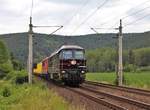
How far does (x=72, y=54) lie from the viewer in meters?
37.3

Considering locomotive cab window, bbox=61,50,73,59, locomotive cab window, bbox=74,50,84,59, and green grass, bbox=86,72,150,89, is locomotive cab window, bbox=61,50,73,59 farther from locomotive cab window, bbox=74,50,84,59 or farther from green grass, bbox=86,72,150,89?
green grass, bbox=86,72,150,89

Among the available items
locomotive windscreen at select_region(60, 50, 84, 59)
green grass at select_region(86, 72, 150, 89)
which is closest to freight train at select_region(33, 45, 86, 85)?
locomotive windscreen at select_region(60, 50, 84, 59)

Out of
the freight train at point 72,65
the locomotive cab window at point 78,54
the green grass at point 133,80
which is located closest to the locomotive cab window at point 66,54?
the freight train at point 72,65

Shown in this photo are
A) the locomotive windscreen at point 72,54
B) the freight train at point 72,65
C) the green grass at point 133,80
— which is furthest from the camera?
the green grass at point 133,80

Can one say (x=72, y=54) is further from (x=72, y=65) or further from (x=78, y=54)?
(x=72, y=65)

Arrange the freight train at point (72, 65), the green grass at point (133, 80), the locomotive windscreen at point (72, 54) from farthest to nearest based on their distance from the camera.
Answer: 1. the green grass at point (133, 80)
2. the locomotive windscreen at point (72, 54)
3. the freight train at point (72, 65)

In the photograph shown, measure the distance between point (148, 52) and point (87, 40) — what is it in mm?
40246

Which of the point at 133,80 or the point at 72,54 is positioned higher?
the point at 72,54

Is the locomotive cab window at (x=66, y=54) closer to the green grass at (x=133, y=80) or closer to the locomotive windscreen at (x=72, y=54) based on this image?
the locomotive windscreen at (x=72, y=54)

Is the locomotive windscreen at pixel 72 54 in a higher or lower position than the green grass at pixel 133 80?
higher

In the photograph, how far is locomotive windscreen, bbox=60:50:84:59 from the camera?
3716 centimetres

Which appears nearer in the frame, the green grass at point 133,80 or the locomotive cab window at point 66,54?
the locomotive cab window at point 66,54

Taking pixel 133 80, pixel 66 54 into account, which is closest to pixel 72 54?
pixel 66 54

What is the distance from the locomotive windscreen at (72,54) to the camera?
3716 cm
